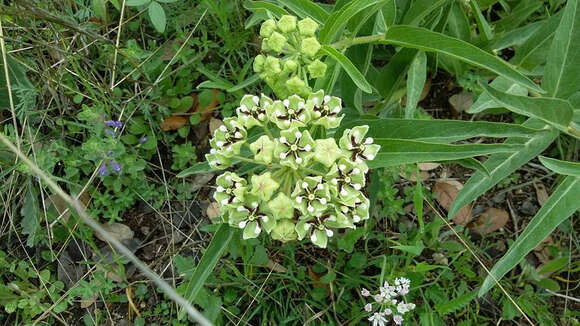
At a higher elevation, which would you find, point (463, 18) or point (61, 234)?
point (463, 18)

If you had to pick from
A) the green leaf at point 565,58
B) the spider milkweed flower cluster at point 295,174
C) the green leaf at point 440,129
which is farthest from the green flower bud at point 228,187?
the green leaf at point 565,58

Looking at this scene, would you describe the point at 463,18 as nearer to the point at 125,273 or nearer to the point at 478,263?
the point at 478,263

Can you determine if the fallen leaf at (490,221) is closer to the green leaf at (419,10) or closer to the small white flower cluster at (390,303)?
the small white flower cluster at (390,303)

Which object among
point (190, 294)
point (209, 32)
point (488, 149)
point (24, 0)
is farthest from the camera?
point (209, 32)

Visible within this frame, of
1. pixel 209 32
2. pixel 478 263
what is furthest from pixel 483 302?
pixel 209 32

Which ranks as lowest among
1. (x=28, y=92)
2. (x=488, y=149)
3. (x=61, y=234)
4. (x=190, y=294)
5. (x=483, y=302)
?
(x=483, y=302)

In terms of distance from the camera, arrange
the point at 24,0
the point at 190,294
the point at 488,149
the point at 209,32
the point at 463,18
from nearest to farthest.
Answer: the point at 488,149
the point at 190,294
the point at 24,0
the point at 463,18
the point at 209,32
